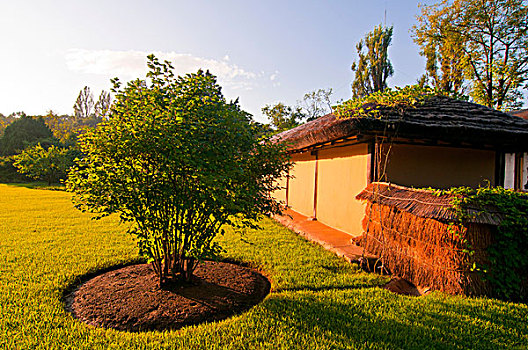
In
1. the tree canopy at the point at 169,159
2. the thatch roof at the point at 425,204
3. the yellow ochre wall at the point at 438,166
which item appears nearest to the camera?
the tree canopy at the point at 169,159

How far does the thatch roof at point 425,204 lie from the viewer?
354 cm

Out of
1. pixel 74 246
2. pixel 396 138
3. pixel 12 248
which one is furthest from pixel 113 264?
pixel 396 138

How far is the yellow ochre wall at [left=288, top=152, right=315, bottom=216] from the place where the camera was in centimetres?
895

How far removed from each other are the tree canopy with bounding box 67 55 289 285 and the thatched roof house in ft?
8.84

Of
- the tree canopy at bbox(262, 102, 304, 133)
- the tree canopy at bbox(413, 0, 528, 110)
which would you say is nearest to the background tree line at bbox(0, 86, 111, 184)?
the tree canopy at bbox(262, 102, 304, 133)

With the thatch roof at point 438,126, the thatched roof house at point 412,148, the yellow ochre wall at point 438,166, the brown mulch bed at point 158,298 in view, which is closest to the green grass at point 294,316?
the brown mulch bed at point 158,298

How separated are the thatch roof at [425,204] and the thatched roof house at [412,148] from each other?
949 mm

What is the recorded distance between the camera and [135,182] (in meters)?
3.18

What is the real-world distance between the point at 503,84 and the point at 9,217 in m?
25.1

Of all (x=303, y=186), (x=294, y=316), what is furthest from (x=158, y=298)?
(x=303, y=186)

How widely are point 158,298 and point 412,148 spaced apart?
17.7 feet

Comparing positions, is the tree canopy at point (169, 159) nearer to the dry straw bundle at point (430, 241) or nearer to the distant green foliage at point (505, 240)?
the dry straw bundle at point (430, 241)

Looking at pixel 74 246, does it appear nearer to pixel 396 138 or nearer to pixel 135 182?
pixel 135 182

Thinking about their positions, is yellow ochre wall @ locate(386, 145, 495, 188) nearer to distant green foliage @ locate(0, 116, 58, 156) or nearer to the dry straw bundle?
the dry straw bundle
